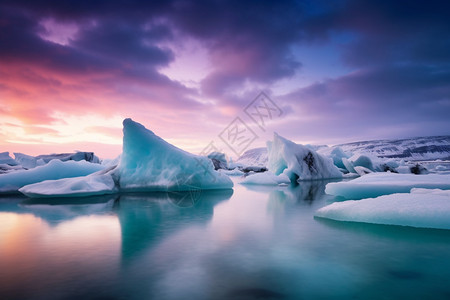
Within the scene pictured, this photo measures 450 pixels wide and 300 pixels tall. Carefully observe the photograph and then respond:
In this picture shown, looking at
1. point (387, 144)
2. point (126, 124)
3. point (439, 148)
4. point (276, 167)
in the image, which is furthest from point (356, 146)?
point (126, 124)

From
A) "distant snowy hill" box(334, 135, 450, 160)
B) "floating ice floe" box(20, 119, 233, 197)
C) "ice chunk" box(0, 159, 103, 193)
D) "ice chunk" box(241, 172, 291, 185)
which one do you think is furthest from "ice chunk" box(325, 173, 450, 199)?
"distant snowy hill" box(334, 135, 450, 160)

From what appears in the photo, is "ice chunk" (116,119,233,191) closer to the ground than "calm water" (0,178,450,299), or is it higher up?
higher up

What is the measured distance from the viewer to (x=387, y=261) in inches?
98.7

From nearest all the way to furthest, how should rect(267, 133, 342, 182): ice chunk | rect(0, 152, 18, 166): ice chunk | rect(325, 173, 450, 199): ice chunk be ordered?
1. rect(325, 173, 450, 199): ice chunk
2. rect(267, 133, 342, 182): ice chunk
3. rect(0, 152, 18, 166): ice chunk

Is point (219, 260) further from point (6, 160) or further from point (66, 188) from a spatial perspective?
point (6, 160)

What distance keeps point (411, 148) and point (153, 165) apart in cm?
9389

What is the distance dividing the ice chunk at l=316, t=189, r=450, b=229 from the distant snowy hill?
246ft

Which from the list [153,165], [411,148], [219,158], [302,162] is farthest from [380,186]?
[411,148]

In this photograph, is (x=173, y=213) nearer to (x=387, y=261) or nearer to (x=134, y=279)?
(x=134, y=279)

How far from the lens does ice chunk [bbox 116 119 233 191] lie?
8.87 meters

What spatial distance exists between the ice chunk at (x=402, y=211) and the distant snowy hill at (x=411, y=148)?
75.1 metres

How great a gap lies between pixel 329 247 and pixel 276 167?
15113 mm

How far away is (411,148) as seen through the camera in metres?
84.4

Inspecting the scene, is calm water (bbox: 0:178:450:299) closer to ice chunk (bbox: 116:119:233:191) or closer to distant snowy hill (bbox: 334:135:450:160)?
ice chunk (bbox: 116:119:233:191)
